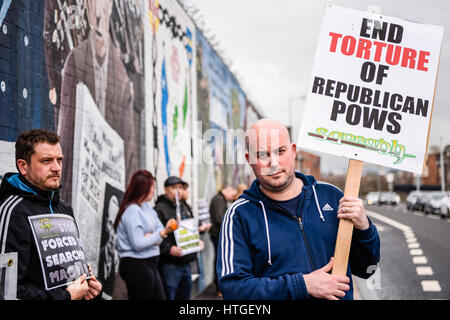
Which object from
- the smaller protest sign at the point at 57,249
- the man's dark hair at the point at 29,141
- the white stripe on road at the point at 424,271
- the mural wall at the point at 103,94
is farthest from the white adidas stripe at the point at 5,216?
the white stripe on road at the point at 424,271

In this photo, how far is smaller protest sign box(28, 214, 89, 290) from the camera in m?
2.53

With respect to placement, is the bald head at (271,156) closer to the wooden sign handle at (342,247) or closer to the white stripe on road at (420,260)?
the wooden sign handle at (342,247)

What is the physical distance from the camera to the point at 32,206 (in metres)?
2.60

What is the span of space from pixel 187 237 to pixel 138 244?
120 centimetres

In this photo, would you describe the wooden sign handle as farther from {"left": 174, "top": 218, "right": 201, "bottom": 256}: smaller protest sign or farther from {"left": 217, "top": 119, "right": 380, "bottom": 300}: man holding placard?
{"left": 174, "top": 218, "right": 201, "bottom": 256}: smaller protest sign

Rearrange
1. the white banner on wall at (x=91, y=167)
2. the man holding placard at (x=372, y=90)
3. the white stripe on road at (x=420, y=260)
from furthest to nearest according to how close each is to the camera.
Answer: the white stripe on road at (x=420, y=260) < the white banner on wall at (x=91, y=167) < the man holding placard at (x=372, y=90)

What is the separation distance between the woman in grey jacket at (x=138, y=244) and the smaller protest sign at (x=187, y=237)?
702 millimetres

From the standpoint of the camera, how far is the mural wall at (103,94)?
11.8ft

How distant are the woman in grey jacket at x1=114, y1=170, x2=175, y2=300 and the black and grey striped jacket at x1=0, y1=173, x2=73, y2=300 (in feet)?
7.32

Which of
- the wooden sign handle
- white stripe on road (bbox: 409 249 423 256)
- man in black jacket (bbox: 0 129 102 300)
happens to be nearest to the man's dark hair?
man in black jacket (bbox: 0 129 102 300)

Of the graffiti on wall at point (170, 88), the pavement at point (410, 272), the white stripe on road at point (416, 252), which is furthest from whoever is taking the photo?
the white stripe on road at point (416, 252)

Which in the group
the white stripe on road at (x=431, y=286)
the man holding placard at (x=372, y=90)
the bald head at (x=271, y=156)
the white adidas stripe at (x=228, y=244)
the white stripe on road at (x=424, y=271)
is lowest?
the white stripe on road at (x=424, y=271)

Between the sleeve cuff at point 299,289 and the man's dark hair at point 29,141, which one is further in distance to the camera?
the man's dark hair at point 29,141

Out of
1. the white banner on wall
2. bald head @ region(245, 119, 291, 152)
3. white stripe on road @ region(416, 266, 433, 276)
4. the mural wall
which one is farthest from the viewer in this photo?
white stripe on road @ region(416, 266, 433, 276)
